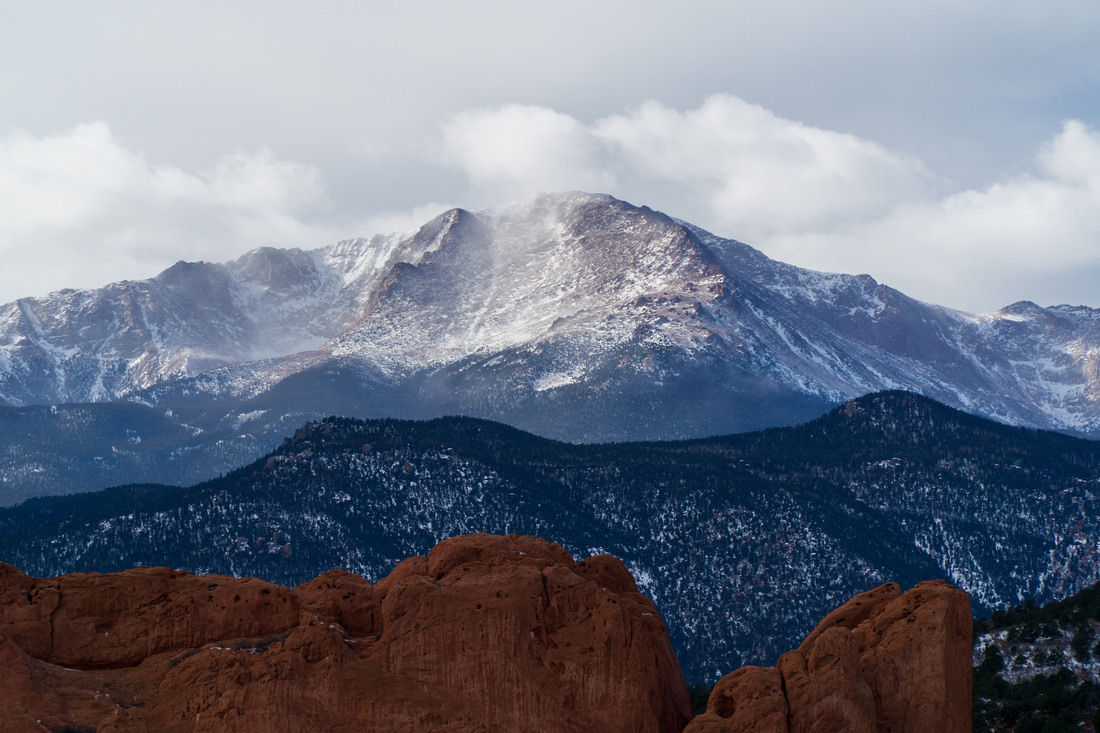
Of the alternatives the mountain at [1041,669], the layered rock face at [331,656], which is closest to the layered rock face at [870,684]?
the layered rock face at [331,656]

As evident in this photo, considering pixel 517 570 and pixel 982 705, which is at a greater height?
pixel 517 570

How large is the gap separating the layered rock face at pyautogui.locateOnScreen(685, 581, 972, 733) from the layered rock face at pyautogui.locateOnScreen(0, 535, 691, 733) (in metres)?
5.02

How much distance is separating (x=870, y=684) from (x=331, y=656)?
26590 mm

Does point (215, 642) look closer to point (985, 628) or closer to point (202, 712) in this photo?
point (202, 712)

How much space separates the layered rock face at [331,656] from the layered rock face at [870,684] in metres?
5.02

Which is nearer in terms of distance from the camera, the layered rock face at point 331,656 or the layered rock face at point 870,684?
the layered rock face at point 331,656

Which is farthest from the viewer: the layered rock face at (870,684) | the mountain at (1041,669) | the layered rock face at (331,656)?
the mountain at (1041,669)

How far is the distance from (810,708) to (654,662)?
28.7 ft

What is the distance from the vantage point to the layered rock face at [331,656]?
222ft

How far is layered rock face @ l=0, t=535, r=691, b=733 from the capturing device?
6781 centimetres

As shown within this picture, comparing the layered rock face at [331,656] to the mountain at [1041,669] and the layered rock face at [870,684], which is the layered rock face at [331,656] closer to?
the layered rock face at [870,684]

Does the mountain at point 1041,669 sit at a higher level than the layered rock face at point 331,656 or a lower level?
lower

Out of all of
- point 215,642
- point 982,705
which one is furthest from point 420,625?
point 982,705

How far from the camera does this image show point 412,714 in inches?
2712
